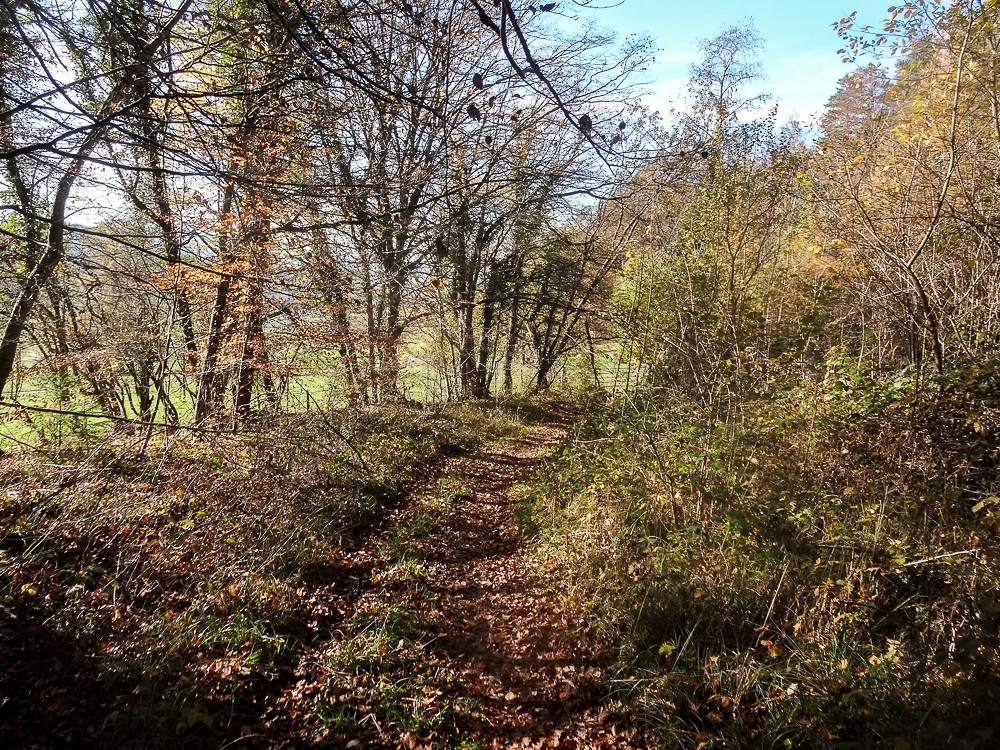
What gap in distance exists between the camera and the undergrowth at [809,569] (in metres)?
2.96

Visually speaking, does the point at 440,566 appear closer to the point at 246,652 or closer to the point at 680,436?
the point at 246,652

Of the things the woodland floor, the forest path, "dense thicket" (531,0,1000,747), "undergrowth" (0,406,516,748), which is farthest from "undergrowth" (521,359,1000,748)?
"undergrowth" (0,406,516,748)

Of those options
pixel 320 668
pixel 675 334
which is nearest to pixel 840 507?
pixel 675 334

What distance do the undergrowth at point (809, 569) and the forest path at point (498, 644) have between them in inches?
10.8

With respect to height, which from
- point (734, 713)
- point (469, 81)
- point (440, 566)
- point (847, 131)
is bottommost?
point (734, 713)

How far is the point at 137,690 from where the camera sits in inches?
124

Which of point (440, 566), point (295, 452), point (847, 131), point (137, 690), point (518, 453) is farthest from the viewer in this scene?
point (518, 453)

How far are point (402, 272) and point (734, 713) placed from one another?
7409 mm

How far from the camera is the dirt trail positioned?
3451 millimetres

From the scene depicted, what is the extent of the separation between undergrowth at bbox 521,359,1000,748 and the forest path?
0.90ft

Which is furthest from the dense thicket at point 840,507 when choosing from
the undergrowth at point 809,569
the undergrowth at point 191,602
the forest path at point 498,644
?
the undergrowth at point 191,602

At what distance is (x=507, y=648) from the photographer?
4273mm

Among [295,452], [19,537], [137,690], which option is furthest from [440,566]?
[19,537]

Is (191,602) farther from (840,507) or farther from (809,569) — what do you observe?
(840,507)
